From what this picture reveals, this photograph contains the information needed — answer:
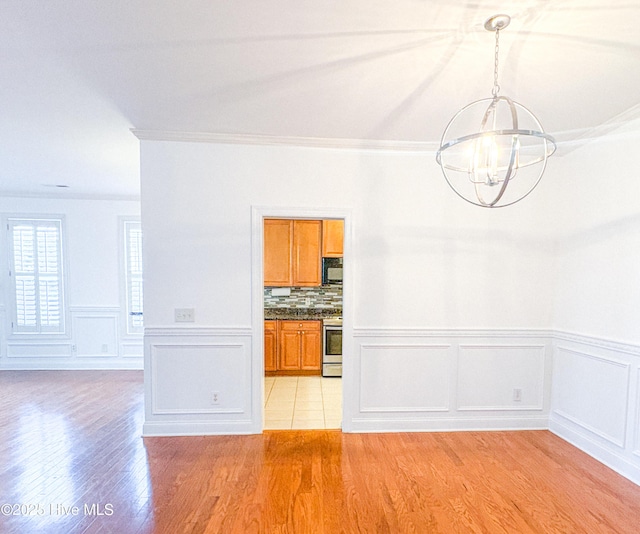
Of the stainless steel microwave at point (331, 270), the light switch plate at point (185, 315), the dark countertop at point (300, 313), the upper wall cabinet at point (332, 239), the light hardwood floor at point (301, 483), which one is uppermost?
the upper wall cabinet at point (332, 239)

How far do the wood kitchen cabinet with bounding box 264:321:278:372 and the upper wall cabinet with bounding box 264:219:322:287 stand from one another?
642 millimetres

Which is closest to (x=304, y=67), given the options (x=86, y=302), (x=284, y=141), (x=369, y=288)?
(x=284, y=141)

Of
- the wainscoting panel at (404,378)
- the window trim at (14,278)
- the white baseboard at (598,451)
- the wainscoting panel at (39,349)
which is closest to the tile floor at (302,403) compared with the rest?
the wainscoting panel at (404,378)

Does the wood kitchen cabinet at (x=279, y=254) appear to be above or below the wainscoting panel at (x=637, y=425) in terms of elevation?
above

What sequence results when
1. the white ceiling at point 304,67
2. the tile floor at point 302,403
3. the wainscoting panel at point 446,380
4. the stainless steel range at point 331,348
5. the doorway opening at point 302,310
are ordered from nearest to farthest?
the white ceiling at point 304,67
the wainscoting panel at point 446,380
the tile floor at point 302,403
the doorway opening at point 302,310
the stainless steel range at point 331,348

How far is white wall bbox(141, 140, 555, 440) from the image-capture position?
2725mm

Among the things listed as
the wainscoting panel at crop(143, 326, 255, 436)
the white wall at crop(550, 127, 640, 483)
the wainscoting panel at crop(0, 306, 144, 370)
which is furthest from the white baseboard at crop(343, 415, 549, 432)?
the wainscoting panel at crop(0, 306, 144, 370)

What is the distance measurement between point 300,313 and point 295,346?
20.7 inches

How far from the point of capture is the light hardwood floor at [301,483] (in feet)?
6.04

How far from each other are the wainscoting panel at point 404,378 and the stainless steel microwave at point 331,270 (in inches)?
80.9

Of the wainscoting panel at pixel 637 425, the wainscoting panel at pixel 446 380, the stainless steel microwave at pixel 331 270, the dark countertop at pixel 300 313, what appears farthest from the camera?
the stainless steel microwave at pixel 331 270

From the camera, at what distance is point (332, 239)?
15.5 feet

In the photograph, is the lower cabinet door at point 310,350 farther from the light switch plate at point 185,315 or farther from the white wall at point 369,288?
the light switch plate at point 185,315

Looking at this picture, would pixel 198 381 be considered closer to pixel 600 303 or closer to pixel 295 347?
pixel 295 347
